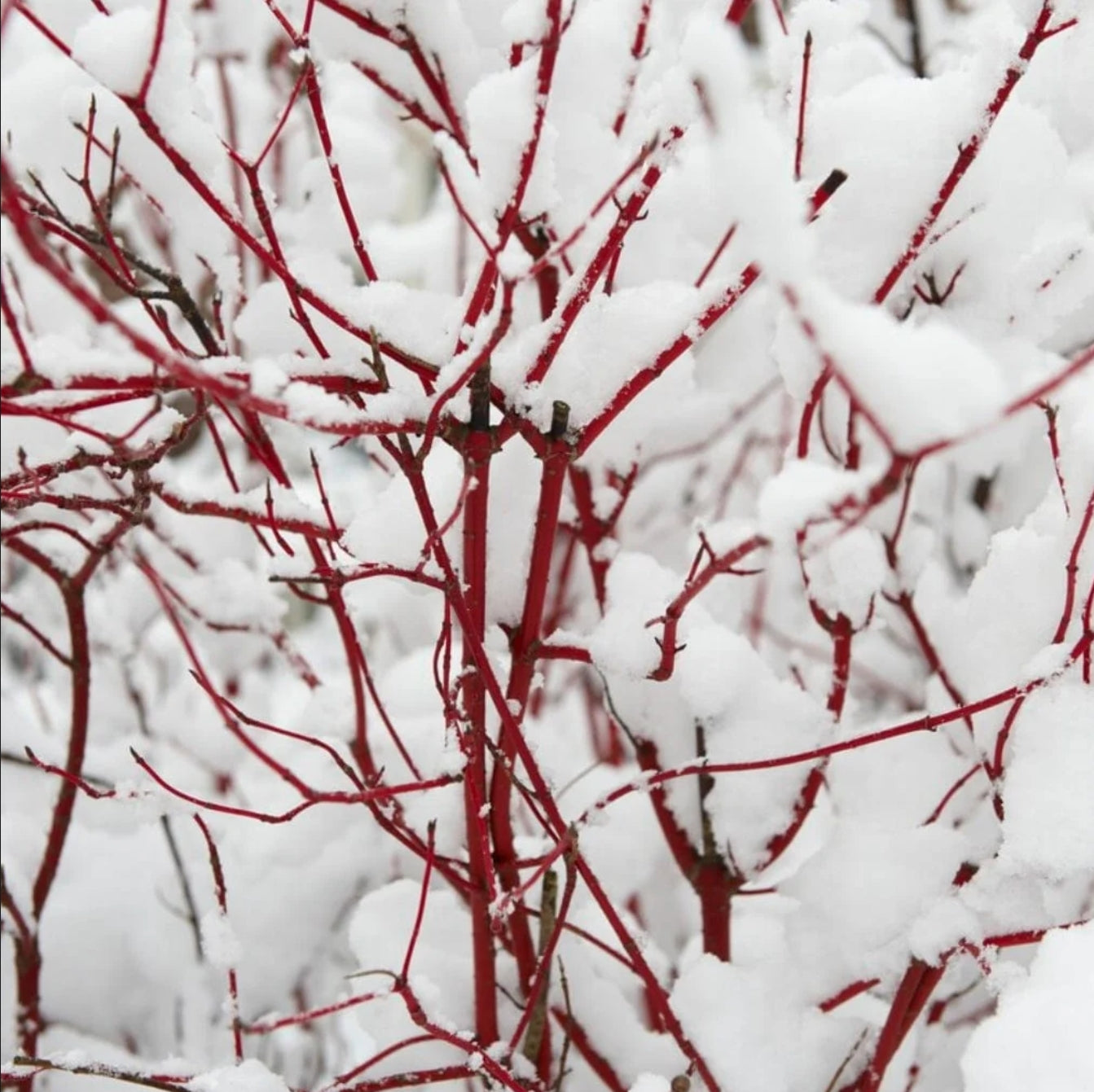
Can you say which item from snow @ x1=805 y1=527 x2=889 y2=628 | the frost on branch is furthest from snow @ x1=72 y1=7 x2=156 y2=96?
snow @ x1=805 y1=527 x2=889 y2=628

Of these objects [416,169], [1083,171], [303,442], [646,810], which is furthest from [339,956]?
[416,169]

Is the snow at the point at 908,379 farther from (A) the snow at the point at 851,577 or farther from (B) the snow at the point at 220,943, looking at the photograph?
(B) the snow at the point at 220,943

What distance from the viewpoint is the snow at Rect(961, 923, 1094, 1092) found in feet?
2.53

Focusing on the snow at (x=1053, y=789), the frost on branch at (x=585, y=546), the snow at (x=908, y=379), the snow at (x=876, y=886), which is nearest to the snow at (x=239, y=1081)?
the frost on branch at (x=585, y=546)

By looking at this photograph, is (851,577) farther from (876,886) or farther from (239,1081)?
(239,1081)

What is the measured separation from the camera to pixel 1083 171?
3.89 feet

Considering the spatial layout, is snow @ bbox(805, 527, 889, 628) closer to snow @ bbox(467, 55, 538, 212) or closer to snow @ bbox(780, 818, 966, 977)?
snow @ bbox(780, 818, 966, 977)

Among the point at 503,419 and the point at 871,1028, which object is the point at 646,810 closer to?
the point at 871,1028

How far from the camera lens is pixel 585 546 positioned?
4.27 feet

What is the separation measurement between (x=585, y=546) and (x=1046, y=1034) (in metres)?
0.72

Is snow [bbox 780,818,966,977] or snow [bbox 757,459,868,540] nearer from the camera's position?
snow [bbox 757,459,868,540]

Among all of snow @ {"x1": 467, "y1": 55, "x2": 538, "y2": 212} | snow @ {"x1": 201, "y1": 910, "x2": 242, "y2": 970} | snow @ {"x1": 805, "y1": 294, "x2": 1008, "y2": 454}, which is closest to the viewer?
snow @ {"x1": 805, "y1": 294, "x2": 1008, "y2": 454}

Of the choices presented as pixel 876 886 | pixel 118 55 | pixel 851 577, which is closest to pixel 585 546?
pixel 851 577

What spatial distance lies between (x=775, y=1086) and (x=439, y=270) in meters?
1.86
